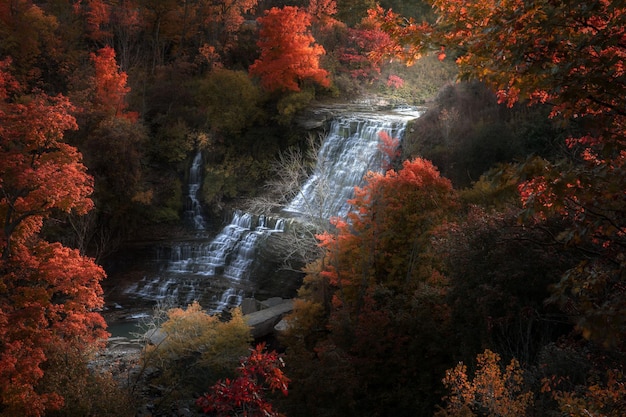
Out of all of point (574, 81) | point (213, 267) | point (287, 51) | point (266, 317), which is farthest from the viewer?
point (287, 51)

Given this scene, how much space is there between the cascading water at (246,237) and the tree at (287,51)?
13.1ft

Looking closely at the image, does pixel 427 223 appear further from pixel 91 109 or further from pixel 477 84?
pixel 91 109

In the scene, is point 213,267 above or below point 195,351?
below

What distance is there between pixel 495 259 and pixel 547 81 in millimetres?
7337

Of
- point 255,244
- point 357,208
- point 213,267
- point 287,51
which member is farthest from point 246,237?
point 287,51

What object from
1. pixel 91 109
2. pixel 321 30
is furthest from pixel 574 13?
pixel 321 30

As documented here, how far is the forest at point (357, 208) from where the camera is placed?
4.02 m

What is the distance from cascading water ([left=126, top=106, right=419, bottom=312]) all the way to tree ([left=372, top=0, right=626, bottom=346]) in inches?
703

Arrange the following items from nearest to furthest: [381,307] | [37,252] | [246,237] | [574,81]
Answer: [574,81] < [381,307] < [37,252] < [246,237]

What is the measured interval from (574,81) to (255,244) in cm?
2166

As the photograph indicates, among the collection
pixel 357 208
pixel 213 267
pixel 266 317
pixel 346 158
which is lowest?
pixel 213 267

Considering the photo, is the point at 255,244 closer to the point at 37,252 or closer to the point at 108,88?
the point at 37,252

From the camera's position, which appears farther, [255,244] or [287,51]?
[287,51]

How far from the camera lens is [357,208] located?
54.0 ft
